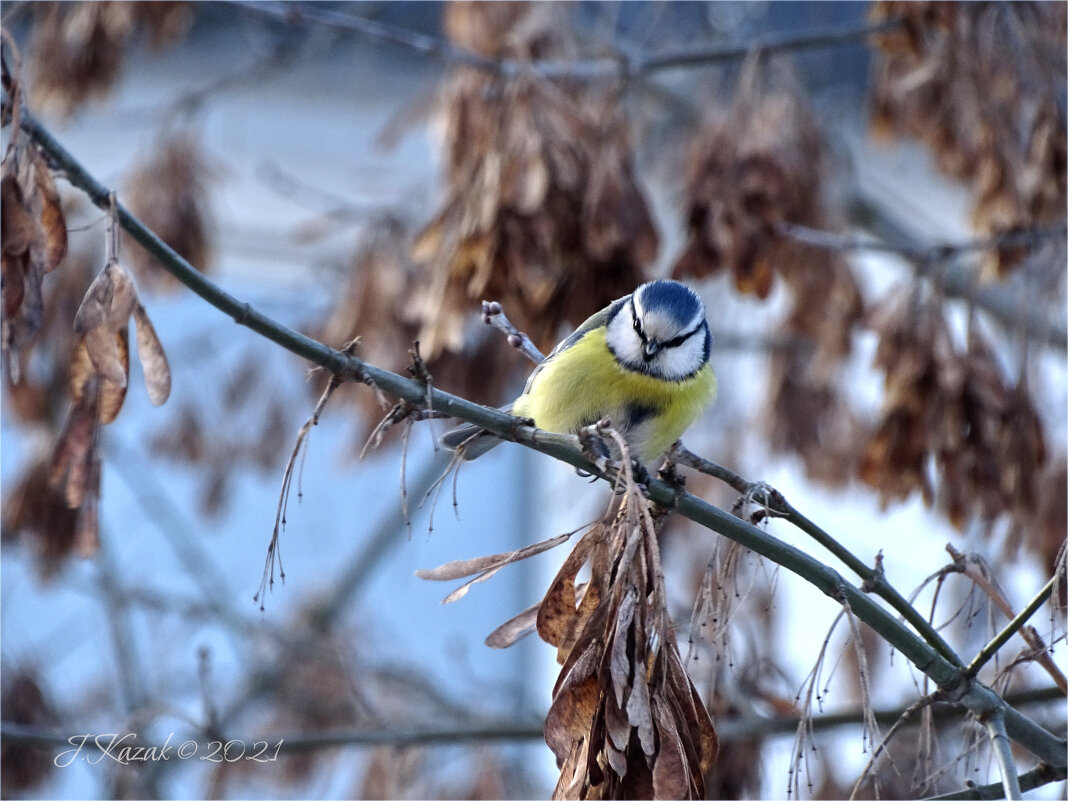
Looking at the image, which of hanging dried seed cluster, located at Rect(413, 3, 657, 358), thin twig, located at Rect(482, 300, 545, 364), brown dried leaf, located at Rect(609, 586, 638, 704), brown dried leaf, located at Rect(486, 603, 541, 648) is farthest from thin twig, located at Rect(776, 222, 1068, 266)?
brown dried leaf, located at Rect(609, 586, 638, 704)

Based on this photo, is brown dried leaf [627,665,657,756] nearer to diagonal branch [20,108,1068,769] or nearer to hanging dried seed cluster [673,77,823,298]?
diagonal branch [20,108,1068,769]

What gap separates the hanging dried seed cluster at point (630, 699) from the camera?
104cm

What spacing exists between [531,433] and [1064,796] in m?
0.89

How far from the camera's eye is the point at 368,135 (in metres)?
6.23

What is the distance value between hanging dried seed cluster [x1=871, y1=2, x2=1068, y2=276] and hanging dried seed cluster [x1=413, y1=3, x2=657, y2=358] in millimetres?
741

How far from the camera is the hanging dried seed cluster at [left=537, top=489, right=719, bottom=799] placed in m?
1.04

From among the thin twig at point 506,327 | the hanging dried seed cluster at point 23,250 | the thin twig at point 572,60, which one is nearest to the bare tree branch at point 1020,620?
the thin twig at point 506,327

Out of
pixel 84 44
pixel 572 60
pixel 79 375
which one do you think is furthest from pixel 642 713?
pixel 84 44

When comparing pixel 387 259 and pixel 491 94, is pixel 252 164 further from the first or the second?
pixel 491 94

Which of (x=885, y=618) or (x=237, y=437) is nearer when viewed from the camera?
(x=885, y=618)

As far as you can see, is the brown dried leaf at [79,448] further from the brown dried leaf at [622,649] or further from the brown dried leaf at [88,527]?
the brown dried leaf at [622,649]

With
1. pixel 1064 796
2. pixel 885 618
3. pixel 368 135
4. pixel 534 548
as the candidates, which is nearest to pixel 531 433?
pixel 534 548

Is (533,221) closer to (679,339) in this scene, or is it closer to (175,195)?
(679,339)

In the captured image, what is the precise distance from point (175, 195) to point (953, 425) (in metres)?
2.14
